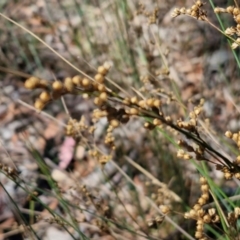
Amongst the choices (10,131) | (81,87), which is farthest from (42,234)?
(81,87)

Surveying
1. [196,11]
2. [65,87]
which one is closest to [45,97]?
[65,87]

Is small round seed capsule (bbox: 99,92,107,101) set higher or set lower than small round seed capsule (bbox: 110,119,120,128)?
higher

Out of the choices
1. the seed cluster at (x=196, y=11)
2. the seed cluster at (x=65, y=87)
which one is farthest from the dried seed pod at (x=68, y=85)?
the seed cluster at (x=196, y=11)

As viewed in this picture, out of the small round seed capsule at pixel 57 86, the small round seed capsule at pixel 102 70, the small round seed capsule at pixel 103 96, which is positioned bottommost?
the small round seed capsule at pixel 103 96

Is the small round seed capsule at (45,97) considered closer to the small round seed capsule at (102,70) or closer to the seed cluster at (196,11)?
the small round seed capsule at (102,70)

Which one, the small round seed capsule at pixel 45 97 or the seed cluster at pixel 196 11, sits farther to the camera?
the seed cluster at pixel 196 11

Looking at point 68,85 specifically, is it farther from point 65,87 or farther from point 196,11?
point 196,11

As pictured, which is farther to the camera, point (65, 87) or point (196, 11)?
point (196, 11)

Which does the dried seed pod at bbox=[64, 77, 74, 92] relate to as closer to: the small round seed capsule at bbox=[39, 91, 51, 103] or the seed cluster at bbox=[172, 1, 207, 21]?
the small round seed capsule at bbox=[39, 91, 51, 103]

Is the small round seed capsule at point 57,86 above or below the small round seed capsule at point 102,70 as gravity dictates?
above

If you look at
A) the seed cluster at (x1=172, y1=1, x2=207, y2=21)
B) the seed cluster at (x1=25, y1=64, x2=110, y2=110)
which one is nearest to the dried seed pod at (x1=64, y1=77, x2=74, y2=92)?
the seed cluster at (x1=25, y1=64, x2=110, y2=110)

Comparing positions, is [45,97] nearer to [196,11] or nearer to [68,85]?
[68,85]

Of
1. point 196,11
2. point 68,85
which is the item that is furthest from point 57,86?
point 196,11
